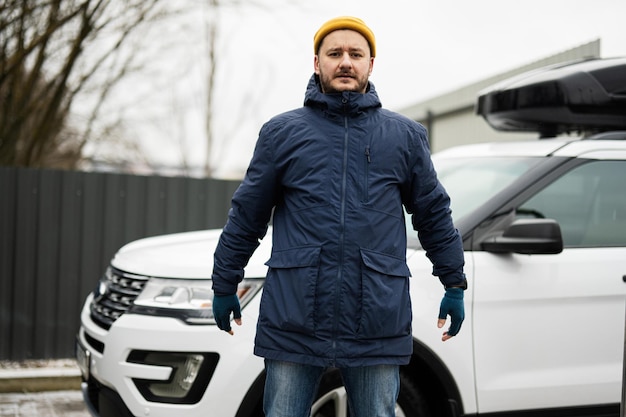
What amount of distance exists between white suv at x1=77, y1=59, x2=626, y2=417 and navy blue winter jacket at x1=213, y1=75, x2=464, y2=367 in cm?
76

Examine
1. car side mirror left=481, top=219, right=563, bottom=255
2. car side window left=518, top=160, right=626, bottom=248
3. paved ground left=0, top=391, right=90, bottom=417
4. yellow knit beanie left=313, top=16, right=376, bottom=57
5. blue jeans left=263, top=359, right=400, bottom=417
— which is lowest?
paved ground left=0, top=391, right=90, bottom=417

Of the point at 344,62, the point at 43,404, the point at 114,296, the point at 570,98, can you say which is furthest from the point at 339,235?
the point at 43,404

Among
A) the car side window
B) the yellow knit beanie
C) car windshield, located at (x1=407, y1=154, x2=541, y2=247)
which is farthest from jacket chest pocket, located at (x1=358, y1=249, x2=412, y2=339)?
the car side window

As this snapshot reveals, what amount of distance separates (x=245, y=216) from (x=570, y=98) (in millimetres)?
2408

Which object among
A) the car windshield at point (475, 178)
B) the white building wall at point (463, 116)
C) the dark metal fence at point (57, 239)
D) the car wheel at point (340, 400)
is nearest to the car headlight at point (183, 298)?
the car wheel at point (340, 400)

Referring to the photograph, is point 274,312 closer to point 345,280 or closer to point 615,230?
point 345,280

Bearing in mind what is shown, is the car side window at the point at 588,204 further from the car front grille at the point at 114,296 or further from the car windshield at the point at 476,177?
the car front grille at the point at 114,296

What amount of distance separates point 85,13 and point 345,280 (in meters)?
5.67

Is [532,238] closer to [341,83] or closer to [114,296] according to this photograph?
[341,83]

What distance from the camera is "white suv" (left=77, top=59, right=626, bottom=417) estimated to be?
323 cm

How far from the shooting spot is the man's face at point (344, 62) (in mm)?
2543

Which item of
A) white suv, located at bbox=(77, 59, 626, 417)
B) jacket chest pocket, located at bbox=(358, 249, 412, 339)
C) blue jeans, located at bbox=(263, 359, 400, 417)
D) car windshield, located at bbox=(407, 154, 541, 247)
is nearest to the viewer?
jacket chest pocket, located at bbox=(358, 249, 412, 339)

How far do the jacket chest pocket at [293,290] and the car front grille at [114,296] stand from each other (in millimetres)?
1289

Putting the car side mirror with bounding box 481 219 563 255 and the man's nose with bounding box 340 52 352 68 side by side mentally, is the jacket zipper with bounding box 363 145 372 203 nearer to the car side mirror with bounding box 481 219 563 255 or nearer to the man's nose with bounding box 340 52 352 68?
the man's nose with bounding box 340 52 352 68
